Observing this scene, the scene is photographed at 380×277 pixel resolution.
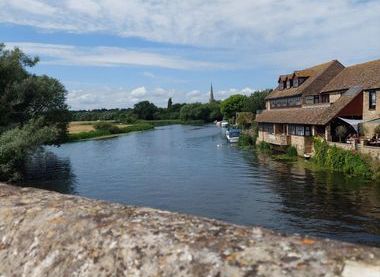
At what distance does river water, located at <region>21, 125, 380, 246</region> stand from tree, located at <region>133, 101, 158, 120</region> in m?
127

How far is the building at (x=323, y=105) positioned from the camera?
38.3 metres

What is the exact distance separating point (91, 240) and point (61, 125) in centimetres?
5118

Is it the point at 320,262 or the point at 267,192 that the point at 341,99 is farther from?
the point at 320,262

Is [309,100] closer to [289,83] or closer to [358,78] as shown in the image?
[289,83]

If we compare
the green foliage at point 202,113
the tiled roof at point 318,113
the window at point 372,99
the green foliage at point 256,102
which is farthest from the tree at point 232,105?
the window at point 372,99

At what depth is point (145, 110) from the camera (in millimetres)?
181375

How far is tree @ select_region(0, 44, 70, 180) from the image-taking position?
30406 mm

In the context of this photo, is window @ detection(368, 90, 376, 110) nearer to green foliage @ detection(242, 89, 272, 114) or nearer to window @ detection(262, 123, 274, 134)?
window @ detection(262, 123, 274, 134)

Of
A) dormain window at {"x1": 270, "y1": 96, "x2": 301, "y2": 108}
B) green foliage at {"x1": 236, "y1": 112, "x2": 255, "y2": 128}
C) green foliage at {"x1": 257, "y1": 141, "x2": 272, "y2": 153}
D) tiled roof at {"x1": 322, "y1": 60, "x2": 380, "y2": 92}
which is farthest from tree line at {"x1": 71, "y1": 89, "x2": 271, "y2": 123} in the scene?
tiled roof at {"x1": 322, "y1": 60, "x2": 380, "y2": 92}

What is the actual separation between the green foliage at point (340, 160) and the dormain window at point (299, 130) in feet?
9.82

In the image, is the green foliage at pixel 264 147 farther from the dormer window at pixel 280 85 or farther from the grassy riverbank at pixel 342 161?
the dormer window at pixel 280 85

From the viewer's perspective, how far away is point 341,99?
138 feet

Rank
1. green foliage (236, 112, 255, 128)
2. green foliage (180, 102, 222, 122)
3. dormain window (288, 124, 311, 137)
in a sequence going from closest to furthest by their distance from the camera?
dormain window (288, 124, 311, 137) → green foliage (236, 112, 255, 128) → green foliage (180, 102, 222, 122)

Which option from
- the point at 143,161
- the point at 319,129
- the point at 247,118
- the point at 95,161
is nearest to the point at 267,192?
the point at 319,129
